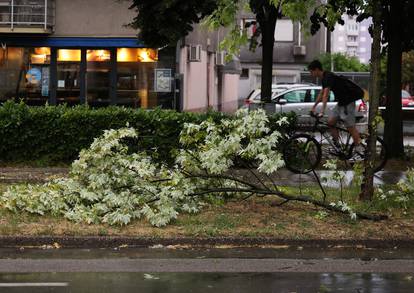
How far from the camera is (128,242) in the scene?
802cm

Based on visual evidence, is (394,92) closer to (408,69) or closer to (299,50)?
(299,50)

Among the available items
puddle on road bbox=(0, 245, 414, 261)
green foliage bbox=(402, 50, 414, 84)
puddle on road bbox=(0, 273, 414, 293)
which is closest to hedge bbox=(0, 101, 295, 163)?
puddle on road bbox=(0, 245, 414, 261)

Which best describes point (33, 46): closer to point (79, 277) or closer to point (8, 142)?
point (8, 142)

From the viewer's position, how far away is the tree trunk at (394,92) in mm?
14879

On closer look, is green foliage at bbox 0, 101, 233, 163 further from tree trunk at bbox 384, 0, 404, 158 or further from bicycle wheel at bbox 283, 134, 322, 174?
tree trunk at bbox 384, 0, 404, 158

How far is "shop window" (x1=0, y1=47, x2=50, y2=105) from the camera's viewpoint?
85.1 feet

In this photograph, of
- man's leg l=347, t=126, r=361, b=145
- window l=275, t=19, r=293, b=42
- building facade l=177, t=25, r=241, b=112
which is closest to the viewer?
man's leg l=347, t=126, r=361, b=145

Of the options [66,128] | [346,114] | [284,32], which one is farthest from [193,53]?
[284,32]

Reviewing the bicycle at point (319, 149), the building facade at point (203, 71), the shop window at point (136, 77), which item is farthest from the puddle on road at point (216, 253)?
the shop window at point (136, 77)

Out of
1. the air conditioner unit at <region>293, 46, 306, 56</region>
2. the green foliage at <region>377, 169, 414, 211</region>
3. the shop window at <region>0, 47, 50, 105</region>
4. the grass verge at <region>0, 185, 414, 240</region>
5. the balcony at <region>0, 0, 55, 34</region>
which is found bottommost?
the grass verge at <region>0, 185, 414, 240</region>

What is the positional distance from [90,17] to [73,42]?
111 centimetres

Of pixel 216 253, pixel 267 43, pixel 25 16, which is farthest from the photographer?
pixel 25 16

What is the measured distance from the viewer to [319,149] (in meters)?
12.8

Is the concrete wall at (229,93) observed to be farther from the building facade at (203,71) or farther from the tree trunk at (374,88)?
the tree trunk at (374,88)
